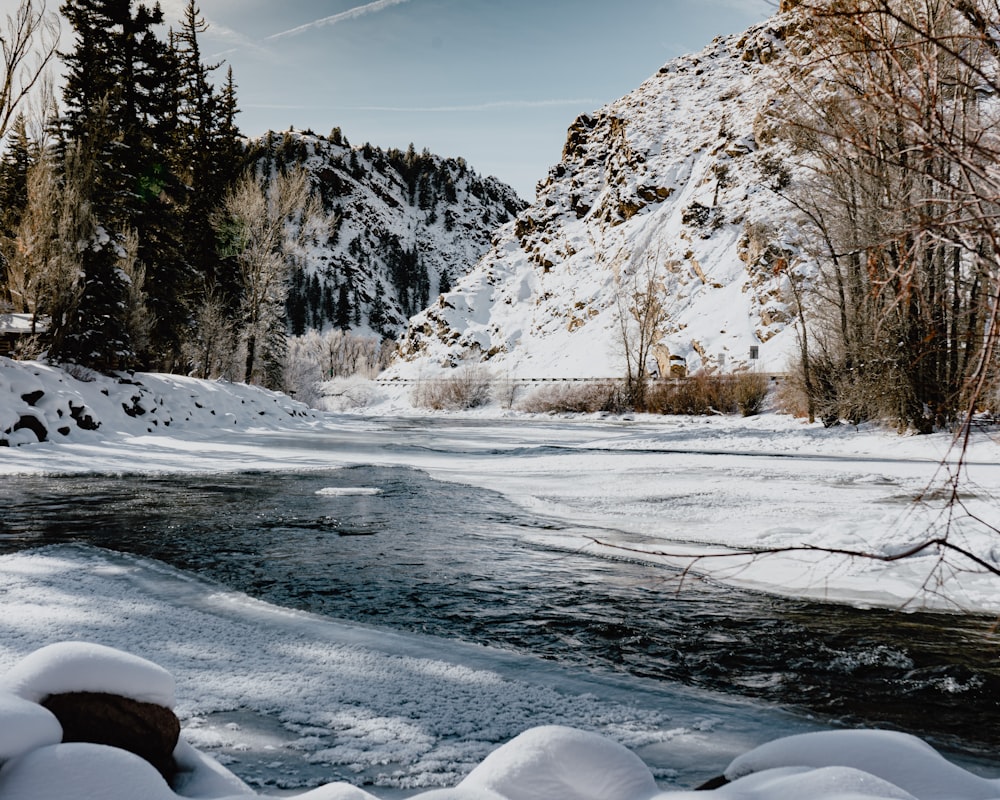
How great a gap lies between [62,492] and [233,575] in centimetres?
542

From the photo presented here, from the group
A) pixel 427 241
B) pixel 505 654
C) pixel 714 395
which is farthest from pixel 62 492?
pixel 427 241

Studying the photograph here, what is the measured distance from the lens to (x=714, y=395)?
105 ft

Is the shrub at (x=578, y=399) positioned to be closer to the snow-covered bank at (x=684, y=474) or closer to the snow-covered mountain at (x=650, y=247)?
the snow-covered mountain at (x=650, y=247)

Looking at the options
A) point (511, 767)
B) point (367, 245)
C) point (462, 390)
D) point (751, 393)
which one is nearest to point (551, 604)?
point (511, 767)

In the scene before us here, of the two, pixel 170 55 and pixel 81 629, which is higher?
pixel 170 55

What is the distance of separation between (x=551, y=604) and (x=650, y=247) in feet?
199

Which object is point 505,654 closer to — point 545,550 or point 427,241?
point 545,550

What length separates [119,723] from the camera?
2.10 metres

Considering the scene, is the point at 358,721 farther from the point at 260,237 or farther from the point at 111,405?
the point at 260,237

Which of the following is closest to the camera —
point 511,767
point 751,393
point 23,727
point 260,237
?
point 23,727

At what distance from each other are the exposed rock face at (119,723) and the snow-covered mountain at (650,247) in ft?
120

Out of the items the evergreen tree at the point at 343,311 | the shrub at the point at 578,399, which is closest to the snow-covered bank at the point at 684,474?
the shrub at the point at 578,399

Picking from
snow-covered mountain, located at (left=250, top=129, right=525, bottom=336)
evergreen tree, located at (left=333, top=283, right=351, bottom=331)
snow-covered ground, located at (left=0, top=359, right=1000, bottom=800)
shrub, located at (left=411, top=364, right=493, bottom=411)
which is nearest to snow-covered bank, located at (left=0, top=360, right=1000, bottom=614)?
snow-covered ground, located at (left=0, top=359, right=1000, bottom=800)

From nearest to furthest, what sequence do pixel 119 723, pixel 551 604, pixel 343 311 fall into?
pixel 119 723, pixel 551 604, pixel 343 311
